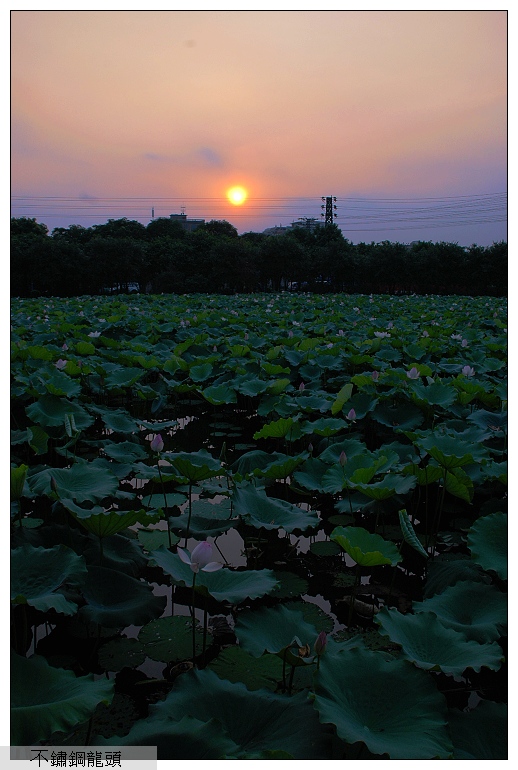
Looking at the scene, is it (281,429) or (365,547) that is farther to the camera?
(281,429)

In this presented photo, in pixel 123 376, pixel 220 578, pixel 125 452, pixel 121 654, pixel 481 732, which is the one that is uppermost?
pixel 123 376

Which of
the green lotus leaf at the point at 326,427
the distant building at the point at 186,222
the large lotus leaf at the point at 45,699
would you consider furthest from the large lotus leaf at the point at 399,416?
the distant building at the point at 186,222

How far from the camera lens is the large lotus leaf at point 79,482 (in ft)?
5.61

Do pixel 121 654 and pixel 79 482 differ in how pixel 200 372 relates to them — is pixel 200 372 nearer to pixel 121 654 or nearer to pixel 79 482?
pixel 79 482

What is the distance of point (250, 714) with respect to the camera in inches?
38.6

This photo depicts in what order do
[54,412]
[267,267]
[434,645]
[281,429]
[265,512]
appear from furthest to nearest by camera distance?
1. [267,267]
2. [54,412]
3. [281,429]
4. [265,512]
5. [434,645]

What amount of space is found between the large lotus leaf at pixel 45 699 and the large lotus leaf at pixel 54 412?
184 cm

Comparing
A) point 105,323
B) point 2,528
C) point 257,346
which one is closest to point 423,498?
point 2,528

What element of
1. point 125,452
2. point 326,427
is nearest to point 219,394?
point 125,452

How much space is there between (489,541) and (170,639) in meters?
0.93

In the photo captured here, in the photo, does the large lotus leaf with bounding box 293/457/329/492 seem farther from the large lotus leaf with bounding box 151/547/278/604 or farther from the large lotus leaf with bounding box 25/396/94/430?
the large lotus leaf with bounding box 25/396/94/430

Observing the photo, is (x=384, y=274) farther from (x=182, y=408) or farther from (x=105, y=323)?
(x=182, y=408)

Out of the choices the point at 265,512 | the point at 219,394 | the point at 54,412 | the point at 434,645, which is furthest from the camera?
the point at 219,394

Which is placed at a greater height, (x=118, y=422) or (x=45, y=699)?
(x=118, y=422)
